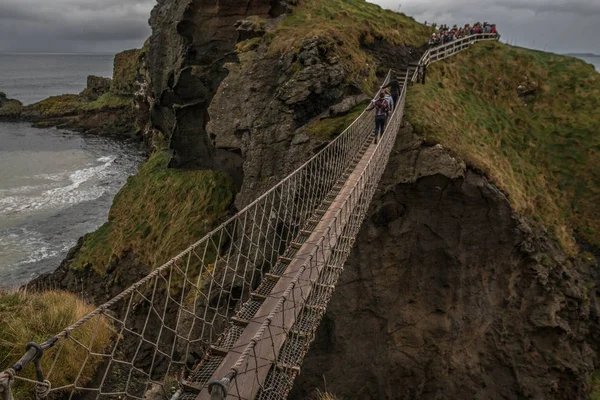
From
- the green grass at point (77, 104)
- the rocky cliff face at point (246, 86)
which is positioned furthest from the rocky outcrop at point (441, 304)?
the green grass at point (77, 104)

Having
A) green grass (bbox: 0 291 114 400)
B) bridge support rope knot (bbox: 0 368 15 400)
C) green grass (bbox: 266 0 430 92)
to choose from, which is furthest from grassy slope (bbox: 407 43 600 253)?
bridge support rope knot (bbox: 0 368 15 400)

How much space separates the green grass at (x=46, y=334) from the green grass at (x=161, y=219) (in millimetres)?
8072

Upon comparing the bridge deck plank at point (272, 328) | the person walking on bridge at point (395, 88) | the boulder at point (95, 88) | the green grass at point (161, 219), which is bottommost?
the green grass at point (161, 219)

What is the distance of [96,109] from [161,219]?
166ft

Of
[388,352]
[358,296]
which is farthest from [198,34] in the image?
[388,352]

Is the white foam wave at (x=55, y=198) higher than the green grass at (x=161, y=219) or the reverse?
the reverse

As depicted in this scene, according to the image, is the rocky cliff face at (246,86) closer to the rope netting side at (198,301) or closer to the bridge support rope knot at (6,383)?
the rope netting side at (198,301)

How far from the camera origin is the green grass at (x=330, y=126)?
1299 centimetres

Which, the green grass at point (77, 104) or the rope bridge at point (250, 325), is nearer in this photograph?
the rope bridge at point (250, 325)

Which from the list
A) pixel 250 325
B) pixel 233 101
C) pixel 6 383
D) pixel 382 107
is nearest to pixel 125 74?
pixel 233 101

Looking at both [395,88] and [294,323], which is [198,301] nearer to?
[294,323]

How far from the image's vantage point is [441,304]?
499 inches

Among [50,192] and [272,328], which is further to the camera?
[50,192]

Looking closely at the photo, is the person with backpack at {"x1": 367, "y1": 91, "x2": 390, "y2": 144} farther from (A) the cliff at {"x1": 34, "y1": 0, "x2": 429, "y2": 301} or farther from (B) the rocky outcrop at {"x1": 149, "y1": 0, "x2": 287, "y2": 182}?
(B) the rocky outcrop at {"x1": 149, "y1": 0, "x2": 287, "y2": 182}
